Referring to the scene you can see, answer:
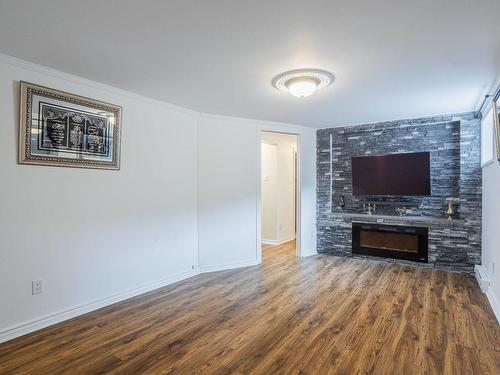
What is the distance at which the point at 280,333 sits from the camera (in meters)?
2.52

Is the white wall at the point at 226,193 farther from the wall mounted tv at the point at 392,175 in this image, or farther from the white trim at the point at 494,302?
the white trim at the point at 494,302

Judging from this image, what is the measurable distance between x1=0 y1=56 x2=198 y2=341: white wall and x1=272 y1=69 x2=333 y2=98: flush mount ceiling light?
5.33 feet

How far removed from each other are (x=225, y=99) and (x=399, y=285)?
10.2 feet

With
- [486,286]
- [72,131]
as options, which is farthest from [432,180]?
[72,131]

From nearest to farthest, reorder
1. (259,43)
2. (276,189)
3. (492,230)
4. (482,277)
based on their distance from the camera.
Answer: (259,43), (492,230), (482,277), (276,189)

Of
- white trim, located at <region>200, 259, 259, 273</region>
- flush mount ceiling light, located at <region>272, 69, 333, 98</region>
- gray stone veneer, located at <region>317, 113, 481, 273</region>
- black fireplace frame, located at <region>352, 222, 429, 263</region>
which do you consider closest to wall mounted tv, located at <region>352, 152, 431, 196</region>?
gray stone veneer, located at <region>317, 113, 481, 273</region>

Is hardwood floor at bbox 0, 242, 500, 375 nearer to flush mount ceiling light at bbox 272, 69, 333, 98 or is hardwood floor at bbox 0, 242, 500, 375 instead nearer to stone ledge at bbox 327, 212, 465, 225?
stone ledge at bbox 327, 212, 465, 225

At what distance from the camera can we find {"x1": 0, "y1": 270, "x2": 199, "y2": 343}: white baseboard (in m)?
2.41

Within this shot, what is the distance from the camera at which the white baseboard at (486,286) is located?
111 inches

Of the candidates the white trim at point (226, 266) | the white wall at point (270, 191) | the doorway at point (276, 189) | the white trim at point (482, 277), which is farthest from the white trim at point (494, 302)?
the white wall at point (270, 191)

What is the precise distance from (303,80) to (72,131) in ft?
7.16

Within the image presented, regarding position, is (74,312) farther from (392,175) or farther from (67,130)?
(392,175)

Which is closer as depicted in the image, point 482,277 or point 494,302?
point 494,302

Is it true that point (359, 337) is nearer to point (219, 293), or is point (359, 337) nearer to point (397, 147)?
point (219, 293)
